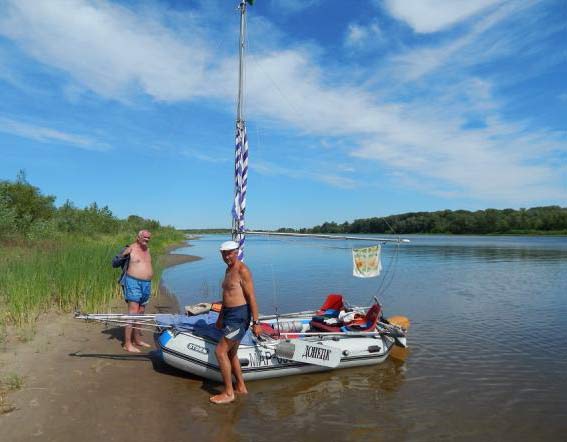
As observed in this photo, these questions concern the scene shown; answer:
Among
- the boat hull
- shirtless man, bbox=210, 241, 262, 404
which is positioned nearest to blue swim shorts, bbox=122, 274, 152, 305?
the boat hull

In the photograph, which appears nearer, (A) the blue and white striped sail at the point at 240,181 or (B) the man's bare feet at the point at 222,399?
(B) the man's bare feet at the point at 222,399

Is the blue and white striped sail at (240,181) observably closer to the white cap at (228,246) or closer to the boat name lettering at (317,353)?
the boat name lettering at (317,353)

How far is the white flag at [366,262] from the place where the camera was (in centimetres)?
874

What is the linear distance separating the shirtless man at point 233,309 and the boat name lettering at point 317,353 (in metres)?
1.35

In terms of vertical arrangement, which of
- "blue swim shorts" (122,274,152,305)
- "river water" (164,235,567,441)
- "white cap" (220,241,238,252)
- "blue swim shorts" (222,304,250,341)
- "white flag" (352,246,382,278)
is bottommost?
"river water" (164,235,567,441)

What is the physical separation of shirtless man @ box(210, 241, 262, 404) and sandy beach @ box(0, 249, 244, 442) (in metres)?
0.53

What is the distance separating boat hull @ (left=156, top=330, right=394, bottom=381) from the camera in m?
6.86

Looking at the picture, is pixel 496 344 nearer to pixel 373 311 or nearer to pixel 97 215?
pixel 373 311

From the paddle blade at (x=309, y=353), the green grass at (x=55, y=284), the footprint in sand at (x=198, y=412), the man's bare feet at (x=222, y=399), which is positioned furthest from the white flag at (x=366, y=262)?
the green grass at (x=55, y=284)

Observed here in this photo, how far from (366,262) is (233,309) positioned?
361 centimetres

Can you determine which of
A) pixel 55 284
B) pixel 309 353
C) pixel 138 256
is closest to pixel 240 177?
pixel 138 256

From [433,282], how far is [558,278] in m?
6.36

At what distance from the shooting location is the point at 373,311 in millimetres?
8992

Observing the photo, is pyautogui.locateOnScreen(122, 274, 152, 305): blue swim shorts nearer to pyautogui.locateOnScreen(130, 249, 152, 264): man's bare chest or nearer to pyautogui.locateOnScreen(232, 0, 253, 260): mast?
pyautogui.locateOnScreen(130, 249, 152, 264): man's bare chest
